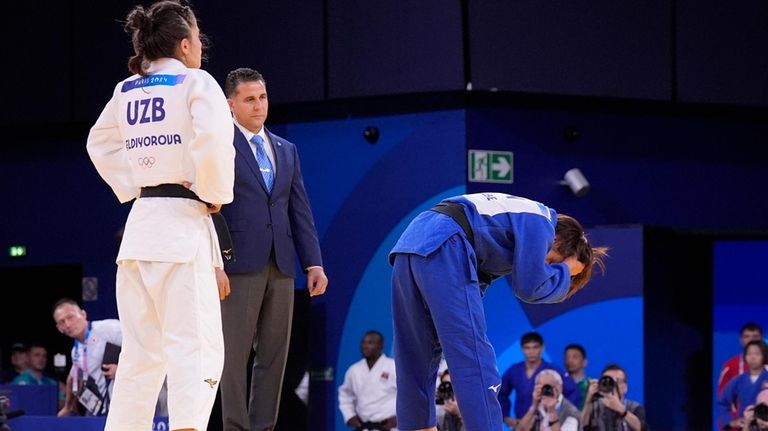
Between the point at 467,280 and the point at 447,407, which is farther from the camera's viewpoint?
the point at 447,407

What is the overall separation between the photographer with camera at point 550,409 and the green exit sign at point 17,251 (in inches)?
205

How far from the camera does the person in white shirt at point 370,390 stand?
975 cm

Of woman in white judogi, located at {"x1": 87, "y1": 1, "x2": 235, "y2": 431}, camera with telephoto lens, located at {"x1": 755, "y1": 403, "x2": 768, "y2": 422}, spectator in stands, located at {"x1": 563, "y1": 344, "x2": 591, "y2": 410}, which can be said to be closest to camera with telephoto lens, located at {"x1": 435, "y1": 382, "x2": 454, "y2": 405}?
spectator in stands, located at {"x1": 563, "y1": 344, "x2": 591, "y2": 410}

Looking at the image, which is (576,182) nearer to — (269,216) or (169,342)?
(269,216)

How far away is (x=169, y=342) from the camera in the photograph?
411 centimetres

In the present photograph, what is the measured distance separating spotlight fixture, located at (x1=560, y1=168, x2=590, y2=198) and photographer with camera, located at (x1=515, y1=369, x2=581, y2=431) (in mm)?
1681

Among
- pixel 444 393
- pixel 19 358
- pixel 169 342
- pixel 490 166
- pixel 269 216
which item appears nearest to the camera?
pixel 169 342

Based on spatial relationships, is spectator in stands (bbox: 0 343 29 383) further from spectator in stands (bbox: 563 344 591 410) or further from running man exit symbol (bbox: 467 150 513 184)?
spectator in stands (bbox: 563 344 591 410)

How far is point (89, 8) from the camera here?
10633 millimetres

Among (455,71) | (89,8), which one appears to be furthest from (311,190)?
(89,8)

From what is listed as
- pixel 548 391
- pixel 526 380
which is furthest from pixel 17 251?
pixel 548 391

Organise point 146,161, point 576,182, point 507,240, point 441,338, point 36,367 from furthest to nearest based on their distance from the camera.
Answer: point 36,367, point 576,182, point 507,240, point 441,338, point 146,161

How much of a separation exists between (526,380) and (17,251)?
16.9ft

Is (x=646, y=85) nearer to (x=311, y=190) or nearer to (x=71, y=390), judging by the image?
(x=311, y=190)
